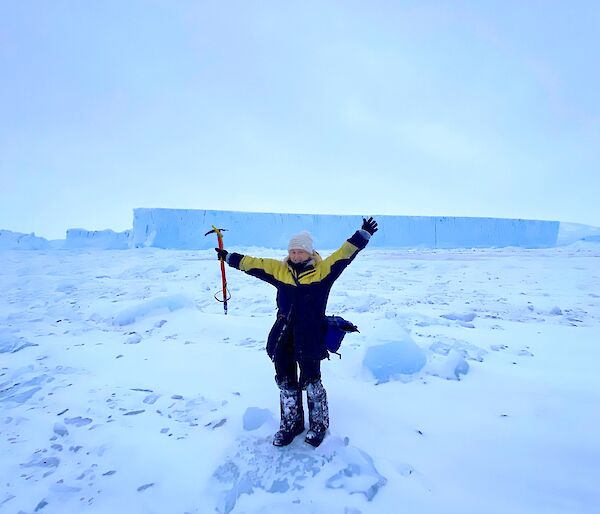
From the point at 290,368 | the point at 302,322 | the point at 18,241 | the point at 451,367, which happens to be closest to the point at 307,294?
the point at 302,322

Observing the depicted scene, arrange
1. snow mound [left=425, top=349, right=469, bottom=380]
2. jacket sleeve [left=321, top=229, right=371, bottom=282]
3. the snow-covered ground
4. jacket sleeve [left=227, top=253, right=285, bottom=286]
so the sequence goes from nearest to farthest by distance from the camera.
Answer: the snow-covered ground → jacket sleeve [left=321, top=229, right=371, bottom=282] → jacket sleeve [left=227, top=253, right=285, bottom=286] → snow mound [left=425, top=349, right=469, bottom=380]

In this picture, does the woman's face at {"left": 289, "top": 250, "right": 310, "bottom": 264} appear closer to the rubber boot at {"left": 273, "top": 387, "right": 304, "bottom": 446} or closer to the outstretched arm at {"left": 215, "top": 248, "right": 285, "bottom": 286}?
the outstretched arm at {"left": 215, "top": 248, "right": 285, "bottom": 286}

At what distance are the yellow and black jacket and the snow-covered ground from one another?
0.60 meters

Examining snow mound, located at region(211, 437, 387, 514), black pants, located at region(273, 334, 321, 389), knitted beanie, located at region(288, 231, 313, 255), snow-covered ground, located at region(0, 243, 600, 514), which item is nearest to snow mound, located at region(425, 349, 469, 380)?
snow-covered ground, located at region(0, 243, 600, 514)

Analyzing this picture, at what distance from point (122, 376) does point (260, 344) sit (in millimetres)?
1394

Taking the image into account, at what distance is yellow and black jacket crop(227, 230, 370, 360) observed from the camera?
1.90 m

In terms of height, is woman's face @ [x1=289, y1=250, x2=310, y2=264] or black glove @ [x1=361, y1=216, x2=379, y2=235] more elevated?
black glove @ [x1=361, y1=216, x2=379, y2=235]

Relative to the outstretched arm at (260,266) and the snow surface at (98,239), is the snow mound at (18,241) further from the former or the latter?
the outstretched arm at (260,266)

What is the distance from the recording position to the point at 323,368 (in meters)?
3.06

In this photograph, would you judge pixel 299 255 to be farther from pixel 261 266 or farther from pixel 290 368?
pixel 290 368

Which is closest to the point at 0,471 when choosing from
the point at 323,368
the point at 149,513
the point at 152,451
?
the point at 152,451

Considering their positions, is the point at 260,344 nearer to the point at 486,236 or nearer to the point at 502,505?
the point at 502,505

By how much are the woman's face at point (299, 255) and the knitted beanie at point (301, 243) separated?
0.02 meters

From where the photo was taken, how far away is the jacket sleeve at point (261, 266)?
200cm
